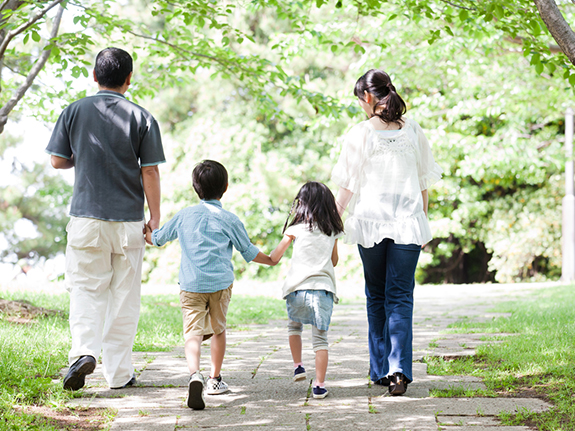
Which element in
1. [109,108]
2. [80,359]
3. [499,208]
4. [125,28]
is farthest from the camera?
[499,208]

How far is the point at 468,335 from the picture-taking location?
18.7 ft

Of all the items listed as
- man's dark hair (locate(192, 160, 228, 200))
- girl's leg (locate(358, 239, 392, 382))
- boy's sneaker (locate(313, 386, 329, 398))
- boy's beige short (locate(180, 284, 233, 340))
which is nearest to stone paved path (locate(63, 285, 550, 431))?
boy's sneaker (locate(313, 386, 329, 398))

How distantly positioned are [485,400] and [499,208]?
15.4 meters

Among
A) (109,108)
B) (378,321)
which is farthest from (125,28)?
(378,321)

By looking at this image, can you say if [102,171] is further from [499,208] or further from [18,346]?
[499,208]

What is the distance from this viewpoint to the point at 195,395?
300cm

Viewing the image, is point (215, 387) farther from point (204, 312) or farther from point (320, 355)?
point (320, 355)

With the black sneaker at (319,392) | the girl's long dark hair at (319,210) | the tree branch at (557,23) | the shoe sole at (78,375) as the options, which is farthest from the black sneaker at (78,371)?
the tree branch at (557,23)

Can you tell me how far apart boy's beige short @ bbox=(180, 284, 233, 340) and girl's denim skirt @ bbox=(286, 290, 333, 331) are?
398 mm

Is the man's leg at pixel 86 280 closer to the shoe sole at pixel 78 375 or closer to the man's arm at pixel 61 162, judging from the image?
the shoe sole at pixel 78 375

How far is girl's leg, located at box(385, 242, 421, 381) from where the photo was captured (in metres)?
3.29

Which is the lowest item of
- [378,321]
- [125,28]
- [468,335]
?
[468,335]

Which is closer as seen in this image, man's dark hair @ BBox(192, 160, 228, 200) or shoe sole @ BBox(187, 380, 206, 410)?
shoe sole @ BBox(187, 380, 206, 410)

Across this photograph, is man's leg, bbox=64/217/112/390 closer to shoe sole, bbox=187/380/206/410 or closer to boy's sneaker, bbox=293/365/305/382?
shoe sole, bbox=187/380/206/410
